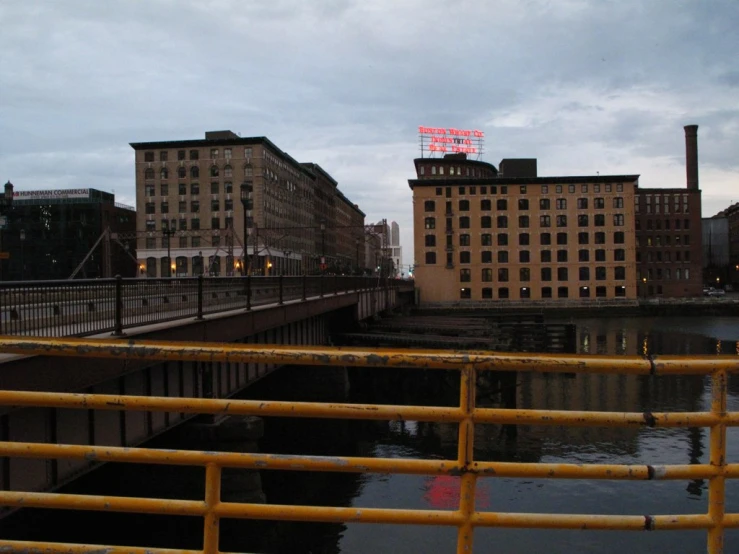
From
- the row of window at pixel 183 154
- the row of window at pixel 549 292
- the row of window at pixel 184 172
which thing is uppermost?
the row of window at pixel 183 154

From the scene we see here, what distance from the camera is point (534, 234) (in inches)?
3807

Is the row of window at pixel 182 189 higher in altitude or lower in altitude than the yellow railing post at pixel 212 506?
higher

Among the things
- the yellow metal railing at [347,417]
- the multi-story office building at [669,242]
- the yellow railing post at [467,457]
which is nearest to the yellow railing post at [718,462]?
the yellow metal railing at [347,417]

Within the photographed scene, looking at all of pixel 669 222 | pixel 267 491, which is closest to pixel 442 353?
pixel 267 491

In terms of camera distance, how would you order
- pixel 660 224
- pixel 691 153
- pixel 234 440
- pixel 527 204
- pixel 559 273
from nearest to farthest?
pixel 234 440, pixel 527 204, pixel 559 273, pixel 660 224, pixel 691 153

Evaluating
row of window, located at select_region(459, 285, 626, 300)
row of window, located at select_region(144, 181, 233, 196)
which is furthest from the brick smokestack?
→ row of window, located at select_region(144, 181, 233, 196)

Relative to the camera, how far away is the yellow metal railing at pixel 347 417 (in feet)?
11.4

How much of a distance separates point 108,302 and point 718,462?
9.77 metres

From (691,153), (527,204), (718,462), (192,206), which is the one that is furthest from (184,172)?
(718,462)

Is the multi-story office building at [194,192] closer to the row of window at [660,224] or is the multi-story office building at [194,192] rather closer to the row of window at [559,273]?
the row of window at [559,273]

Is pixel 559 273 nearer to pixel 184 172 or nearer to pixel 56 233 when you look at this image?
pixel 184 172

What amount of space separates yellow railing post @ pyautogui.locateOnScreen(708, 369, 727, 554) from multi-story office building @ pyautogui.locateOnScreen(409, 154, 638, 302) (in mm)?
93442

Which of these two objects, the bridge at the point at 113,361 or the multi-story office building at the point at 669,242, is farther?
the multi-story office building at the point at 669,242

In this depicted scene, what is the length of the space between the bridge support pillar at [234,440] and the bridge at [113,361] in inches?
36.2
